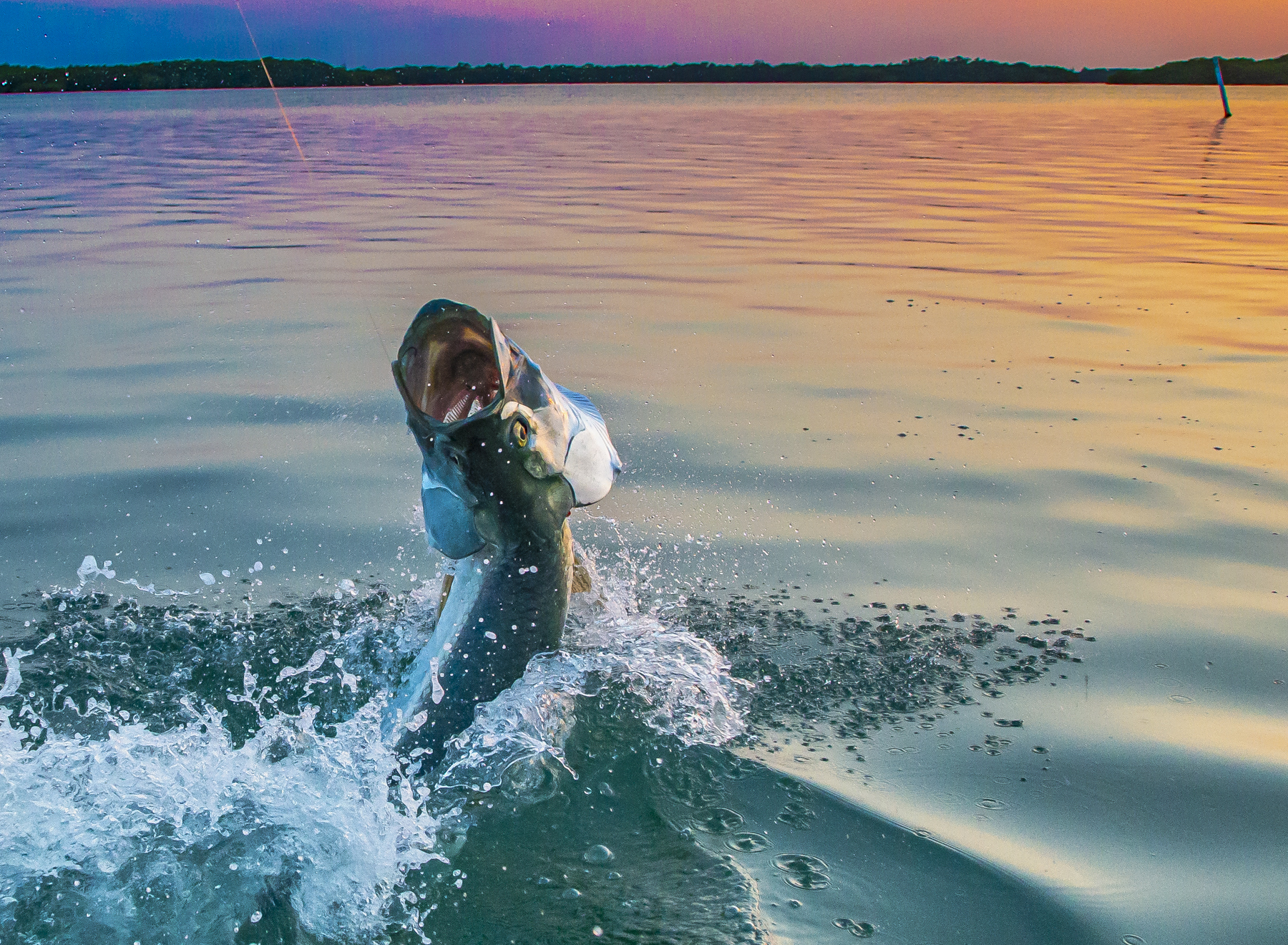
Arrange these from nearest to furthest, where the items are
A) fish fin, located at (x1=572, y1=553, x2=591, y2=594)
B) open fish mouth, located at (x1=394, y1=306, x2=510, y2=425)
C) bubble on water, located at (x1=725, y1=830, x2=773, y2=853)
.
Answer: open fish mouth, located at (x1=394, y1=306, x2=510, y2=425)
bubble on water, located at (x1=725, y1=830, x2=773, y2=853)
fish fin, located at (x1=572, y1=553, x2=591, y2=594)

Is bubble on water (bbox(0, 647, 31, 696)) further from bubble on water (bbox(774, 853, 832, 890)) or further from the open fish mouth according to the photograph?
bubble on water (bbox(774, 853, 832, 890))

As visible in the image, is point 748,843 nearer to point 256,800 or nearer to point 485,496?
point 485,496

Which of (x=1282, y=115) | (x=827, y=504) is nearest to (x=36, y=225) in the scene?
(x=827, y=504)

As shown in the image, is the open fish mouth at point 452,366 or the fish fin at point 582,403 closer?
the open fish mouth at point 452,366

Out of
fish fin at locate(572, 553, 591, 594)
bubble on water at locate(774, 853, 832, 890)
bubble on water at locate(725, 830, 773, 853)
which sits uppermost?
fish fin at locate(572, 553, 591, 594)

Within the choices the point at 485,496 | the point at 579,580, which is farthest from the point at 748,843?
the point at 485,496

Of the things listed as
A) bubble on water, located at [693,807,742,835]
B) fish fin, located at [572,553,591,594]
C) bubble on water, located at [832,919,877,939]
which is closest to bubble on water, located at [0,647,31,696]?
fish fin, located at [572,553,591,594]

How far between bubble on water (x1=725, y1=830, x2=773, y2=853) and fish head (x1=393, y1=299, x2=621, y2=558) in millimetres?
1023

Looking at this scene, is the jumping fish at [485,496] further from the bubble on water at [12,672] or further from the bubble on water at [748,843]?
the bubble on water at [12,672]

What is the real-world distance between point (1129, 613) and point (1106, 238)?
35.9 ft

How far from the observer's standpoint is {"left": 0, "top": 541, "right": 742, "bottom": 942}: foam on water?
9.46 ft

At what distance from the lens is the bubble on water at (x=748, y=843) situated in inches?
126

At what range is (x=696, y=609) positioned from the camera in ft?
15.8

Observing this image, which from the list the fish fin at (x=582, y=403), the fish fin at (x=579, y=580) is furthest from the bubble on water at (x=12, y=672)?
the fish fin at (x=582, y=403)
